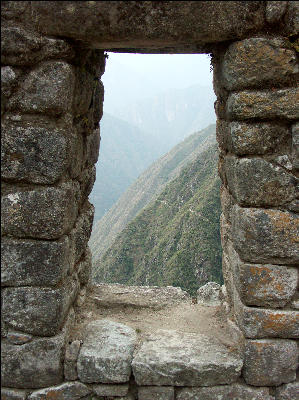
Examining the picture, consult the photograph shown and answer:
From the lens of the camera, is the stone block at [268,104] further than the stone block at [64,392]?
No

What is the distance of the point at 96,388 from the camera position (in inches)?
99.7

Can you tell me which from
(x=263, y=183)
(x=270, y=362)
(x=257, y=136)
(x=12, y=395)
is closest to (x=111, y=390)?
(x=12, y=395)

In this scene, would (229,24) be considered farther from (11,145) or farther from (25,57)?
(11,145)

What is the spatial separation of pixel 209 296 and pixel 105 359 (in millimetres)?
1257

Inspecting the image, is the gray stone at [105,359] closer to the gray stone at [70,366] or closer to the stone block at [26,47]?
the gray stone at [70,366]

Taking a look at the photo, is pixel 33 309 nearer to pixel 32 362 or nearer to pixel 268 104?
pixel 32 362

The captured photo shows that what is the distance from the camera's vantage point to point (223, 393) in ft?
8.23

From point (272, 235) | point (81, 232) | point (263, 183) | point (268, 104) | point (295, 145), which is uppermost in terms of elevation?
point (268, 104)

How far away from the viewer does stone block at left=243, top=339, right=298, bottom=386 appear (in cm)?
246

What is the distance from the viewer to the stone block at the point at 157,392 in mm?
2510

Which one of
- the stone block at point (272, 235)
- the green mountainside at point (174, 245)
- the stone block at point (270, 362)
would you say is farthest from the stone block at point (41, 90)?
the green mountainside at point (174, 245)

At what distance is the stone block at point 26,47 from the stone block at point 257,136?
1164 mm

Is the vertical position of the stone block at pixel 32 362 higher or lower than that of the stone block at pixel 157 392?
higher

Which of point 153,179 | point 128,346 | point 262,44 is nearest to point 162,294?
point 128,346
